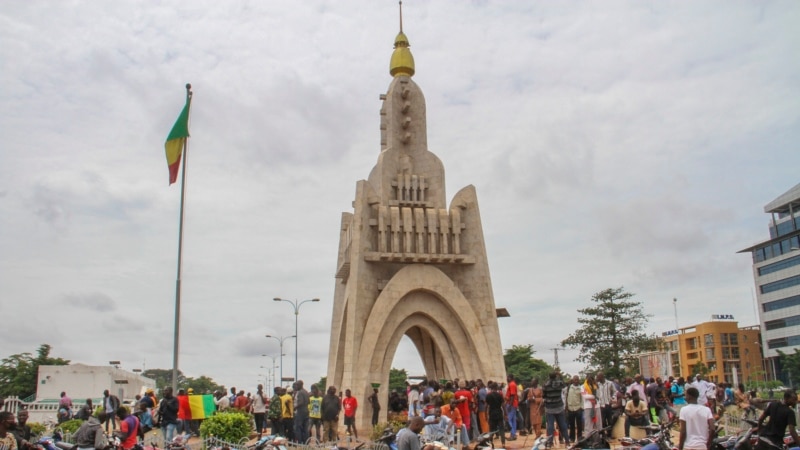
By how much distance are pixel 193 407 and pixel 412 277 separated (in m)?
12.7

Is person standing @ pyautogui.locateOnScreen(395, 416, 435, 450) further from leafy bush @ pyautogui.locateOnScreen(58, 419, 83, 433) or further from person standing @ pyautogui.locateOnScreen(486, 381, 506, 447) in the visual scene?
leafy bush @ pyautogui.locateOnScreen(58, 419, 83, 433)

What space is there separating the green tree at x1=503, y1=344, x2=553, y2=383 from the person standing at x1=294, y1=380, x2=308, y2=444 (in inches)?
2332

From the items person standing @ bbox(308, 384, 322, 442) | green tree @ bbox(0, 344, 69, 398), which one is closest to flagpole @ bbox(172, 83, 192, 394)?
person standing @ bbox(308, 384, 322, 442)

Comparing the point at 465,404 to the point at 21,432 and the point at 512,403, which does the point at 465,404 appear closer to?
the point at 512,403

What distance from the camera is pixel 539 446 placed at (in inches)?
475

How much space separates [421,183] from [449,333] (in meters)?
7.23

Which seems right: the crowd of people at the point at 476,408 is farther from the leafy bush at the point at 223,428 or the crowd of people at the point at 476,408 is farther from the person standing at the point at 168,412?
the leafy bush at the point at 223,428

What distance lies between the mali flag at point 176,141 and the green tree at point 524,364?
60.2 m

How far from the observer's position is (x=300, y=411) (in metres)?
20.0

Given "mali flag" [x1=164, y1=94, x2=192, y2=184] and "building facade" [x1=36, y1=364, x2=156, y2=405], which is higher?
"mali flag" [x1=164, y1=94, x2=192, y2=184]

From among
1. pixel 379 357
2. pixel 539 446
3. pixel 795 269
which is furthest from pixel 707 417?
pixel 795 269

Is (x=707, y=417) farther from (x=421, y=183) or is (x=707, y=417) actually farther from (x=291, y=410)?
(x=421, y=183)

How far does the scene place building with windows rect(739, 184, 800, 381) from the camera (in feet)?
251

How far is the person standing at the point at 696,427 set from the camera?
32.7ft
